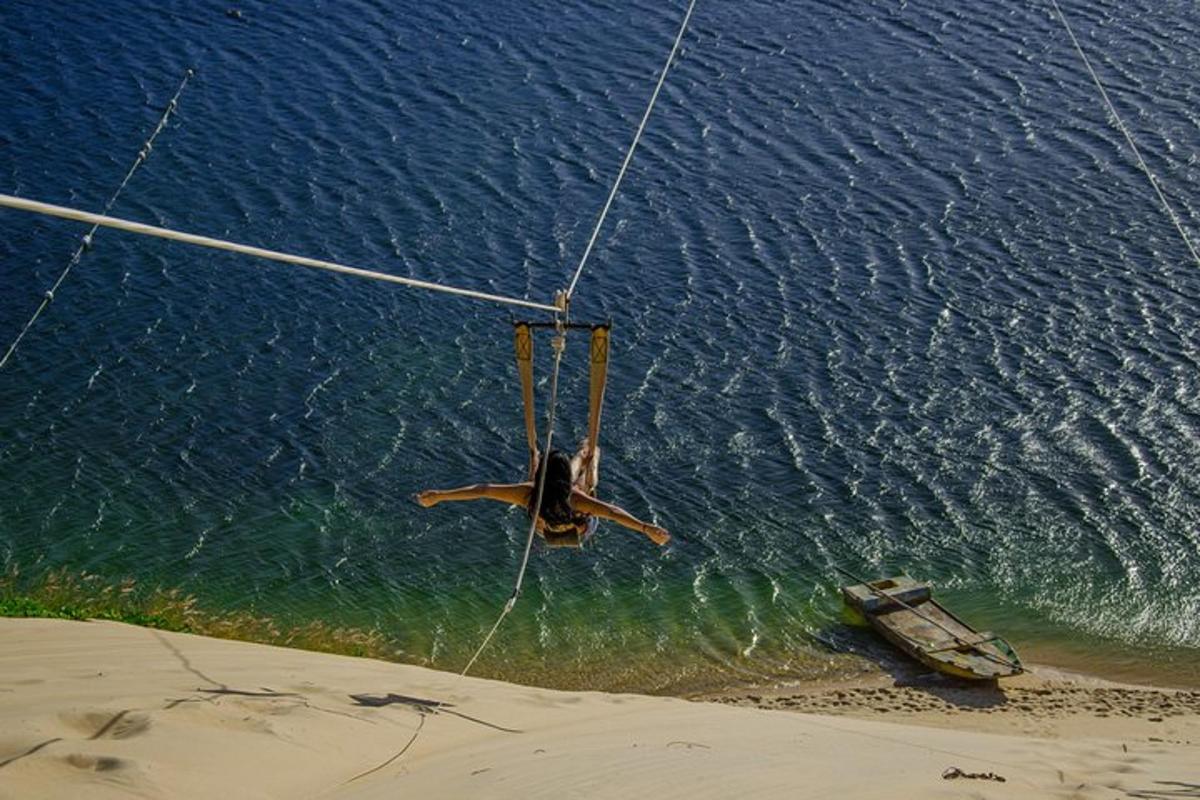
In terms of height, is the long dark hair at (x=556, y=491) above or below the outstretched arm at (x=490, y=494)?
above

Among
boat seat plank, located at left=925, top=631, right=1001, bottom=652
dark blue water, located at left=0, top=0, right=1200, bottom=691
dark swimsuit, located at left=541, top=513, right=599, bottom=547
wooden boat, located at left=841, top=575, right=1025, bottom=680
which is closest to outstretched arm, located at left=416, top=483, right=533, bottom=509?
dark swimsuit, located at left=541, top=513, right=599, bottom=547

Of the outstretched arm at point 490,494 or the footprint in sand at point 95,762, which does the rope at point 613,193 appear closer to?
the outstretched arm at point 490,494

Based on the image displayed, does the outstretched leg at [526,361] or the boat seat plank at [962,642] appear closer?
the outstretched leg at [526,361]

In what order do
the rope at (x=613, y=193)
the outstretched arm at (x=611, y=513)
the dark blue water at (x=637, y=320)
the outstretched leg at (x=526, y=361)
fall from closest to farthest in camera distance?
the outstretched arm at (x=611, y=513) < the outstretched leg at (x=526, y=361) < the rope at (x=613, y=193) < the dark blue water at (x=637, y=320)

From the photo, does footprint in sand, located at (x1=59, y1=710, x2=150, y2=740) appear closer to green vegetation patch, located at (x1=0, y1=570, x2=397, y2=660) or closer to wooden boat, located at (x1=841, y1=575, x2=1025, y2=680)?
green vegetation patch, located at (x1=0, y1=570, x2=397, y2=660)

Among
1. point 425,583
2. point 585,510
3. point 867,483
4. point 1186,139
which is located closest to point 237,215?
point 425,583

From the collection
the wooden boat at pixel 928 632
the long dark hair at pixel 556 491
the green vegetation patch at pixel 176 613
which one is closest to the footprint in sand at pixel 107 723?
the long dark hair at pixel 556 491

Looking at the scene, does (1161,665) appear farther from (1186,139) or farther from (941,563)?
(1186,139)
